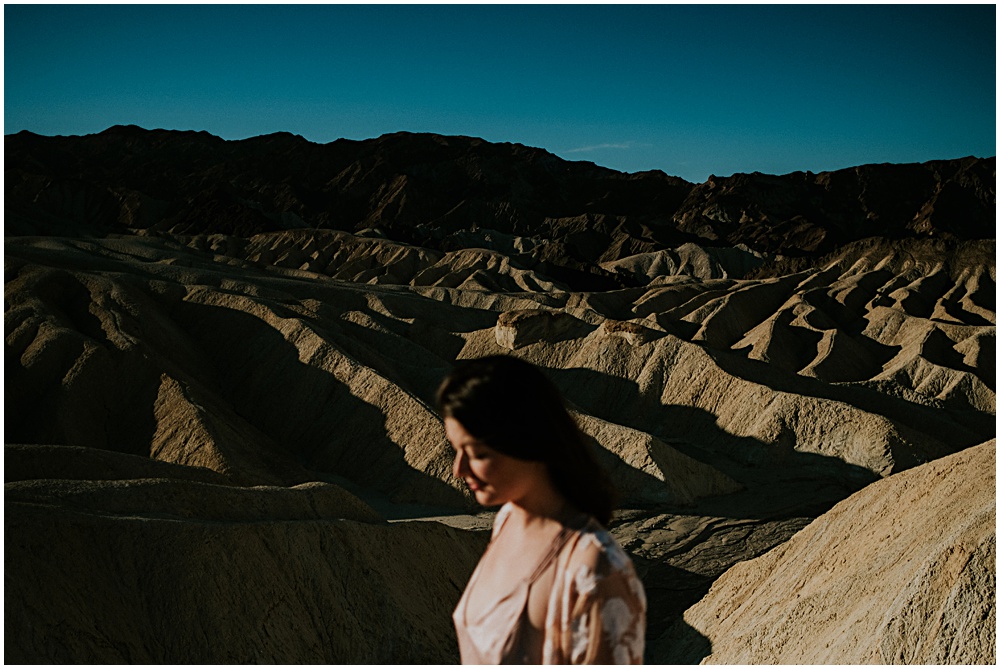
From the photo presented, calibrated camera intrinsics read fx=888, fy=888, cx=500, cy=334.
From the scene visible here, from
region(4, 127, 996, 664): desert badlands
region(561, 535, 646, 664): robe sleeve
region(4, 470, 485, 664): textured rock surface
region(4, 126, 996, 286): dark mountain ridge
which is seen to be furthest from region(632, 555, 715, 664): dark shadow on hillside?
region(4, 126, 996, 286): dark mountain ridge

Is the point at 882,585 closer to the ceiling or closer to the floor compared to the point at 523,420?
closer to the floor

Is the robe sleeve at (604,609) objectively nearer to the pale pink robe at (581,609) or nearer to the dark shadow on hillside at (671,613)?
the pale pink robe at (581,609)

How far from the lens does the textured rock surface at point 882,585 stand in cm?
1008

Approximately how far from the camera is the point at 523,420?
2316mm

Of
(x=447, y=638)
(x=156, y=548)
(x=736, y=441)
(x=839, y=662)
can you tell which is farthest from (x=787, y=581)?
(x=736, y=441)

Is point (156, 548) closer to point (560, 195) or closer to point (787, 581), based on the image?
point (787, 581)

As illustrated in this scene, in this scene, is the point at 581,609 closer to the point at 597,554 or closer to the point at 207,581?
the point at 597,554

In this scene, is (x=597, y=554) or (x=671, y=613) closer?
(x=597, y=554)

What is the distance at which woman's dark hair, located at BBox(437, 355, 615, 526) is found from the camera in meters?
2.31

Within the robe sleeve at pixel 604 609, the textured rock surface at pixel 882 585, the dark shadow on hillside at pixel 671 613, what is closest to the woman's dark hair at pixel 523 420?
the robe sleeve at pixel 604 609

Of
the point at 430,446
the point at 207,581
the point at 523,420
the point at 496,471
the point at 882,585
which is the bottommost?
the point at 430,446

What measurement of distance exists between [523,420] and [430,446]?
101 feet

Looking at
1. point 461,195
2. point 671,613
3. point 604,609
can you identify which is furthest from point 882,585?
point 461,195

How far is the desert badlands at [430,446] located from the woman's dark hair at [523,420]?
358 inches
